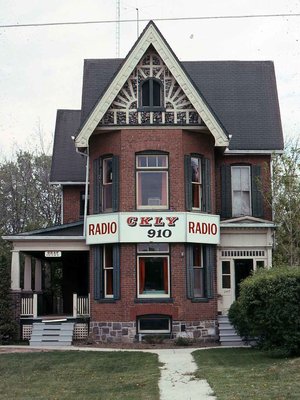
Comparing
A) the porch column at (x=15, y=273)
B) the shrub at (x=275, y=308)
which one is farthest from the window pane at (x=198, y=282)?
the porch column at (x=15, y=273)

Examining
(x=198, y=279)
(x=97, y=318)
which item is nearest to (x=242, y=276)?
(x=198, y=279)

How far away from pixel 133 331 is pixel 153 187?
4.96m

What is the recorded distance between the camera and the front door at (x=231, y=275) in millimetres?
26688

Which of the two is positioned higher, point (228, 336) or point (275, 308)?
point (275, 308)

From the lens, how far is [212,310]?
25016 millimetres

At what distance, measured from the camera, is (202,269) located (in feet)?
83.0

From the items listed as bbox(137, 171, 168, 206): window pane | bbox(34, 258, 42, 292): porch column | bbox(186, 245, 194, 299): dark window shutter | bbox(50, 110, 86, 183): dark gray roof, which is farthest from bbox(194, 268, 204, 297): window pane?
bbox(34, 258, 42, 292): porch column

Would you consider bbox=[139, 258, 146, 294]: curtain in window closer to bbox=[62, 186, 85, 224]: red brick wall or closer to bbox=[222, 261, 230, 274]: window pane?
bbox=[222, 261, 230, 274]: window pane

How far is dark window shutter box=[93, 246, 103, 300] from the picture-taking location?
25.0 meters

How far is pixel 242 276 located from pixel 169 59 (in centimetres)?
848

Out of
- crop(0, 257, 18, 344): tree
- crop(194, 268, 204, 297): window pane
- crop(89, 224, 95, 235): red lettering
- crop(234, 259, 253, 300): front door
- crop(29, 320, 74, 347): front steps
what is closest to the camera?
crop(29, 320, 74, 347): front steps

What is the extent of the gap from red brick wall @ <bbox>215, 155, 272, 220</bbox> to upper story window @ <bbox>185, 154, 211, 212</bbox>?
231 cm

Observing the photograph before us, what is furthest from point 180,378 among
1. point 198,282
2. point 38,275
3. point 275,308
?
point 38,275

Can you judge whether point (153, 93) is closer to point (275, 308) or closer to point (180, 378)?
point (275, 308)
